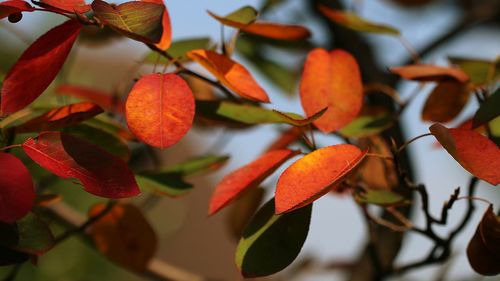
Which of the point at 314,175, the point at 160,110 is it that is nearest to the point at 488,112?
the point at 314,175

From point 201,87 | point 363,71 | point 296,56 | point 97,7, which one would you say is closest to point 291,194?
point 97,7

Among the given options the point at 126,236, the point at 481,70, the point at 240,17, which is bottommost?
the point at 126,236

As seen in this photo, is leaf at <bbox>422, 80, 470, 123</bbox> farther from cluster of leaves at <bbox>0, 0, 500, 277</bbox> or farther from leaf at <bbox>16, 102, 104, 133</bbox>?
leaf at <bbox>16, 102, 104, 133</bbox>

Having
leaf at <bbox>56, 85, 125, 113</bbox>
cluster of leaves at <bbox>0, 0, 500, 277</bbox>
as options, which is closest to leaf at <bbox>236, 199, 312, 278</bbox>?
cluster of leaves at <bbox>0, 0, 500, 277</bbox>

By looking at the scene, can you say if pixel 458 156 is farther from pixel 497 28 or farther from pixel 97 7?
pixel 497 28

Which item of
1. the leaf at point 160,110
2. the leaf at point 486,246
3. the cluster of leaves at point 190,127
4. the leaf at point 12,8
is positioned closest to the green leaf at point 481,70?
the cluster of leaves at point 190,127

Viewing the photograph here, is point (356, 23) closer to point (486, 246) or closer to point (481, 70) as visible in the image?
point (481, 70)
